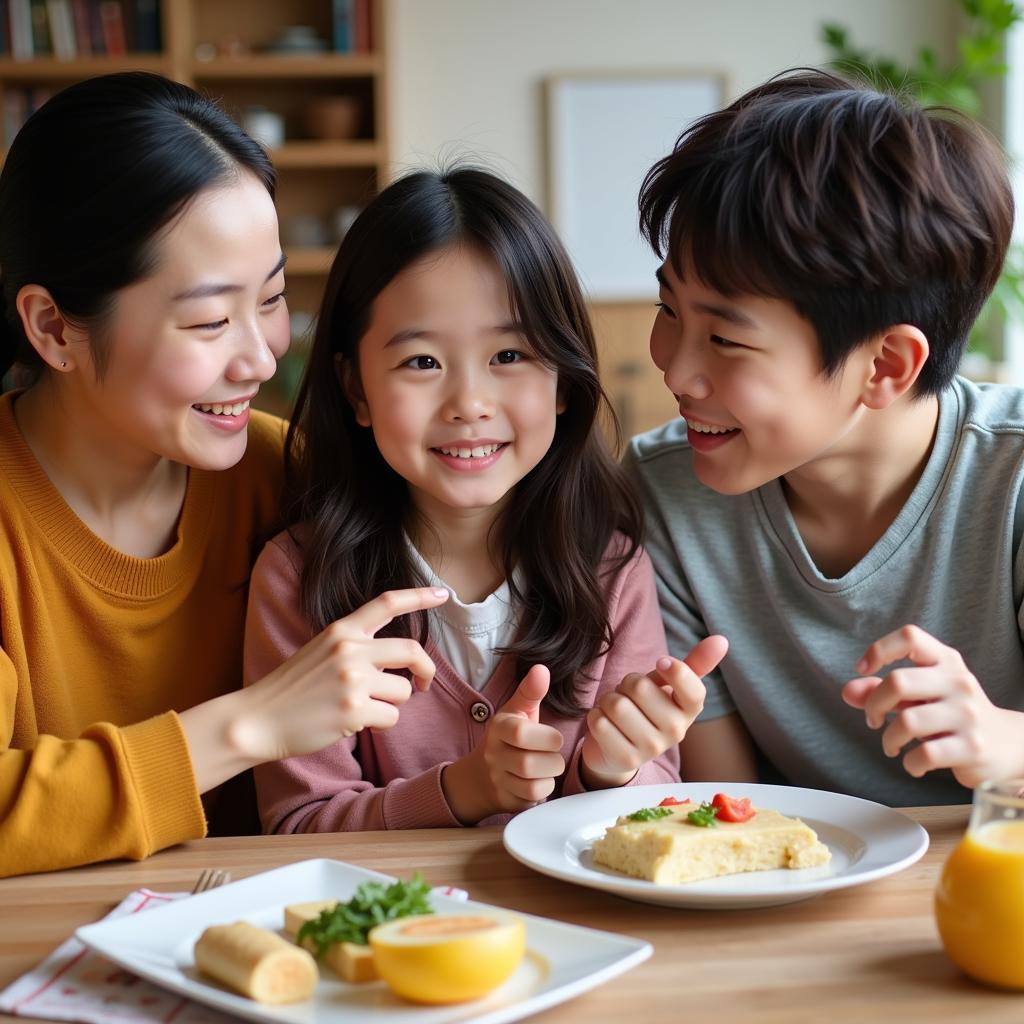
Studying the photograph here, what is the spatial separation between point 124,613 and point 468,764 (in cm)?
50

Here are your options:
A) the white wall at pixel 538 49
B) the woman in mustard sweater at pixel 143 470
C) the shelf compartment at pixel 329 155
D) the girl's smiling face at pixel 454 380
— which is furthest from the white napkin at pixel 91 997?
the white wall at pixel 538 49

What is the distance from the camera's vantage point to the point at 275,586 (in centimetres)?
160

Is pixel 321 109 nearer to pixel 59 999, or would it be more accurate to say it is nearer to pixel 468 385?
pixel 468 385

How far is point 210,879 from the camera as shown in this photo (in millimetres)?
1154

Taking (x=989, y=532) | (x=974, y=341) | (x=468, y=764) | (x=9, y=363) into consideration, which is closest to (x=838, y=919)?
(x=468, y=764)

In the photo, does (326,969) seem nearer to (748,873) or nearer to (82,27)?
(748,873)

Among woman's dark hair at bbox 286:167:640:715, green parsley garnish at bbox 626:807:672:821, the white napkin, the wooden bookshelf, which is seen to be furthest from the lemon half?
the wooden bookshelf

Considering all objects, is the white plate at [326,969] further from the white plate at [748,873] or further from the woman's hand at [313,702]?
the woman's hand at [313,702]

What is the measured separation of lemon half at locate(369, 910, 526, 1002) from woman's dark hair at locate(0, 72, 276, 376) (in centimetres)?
88

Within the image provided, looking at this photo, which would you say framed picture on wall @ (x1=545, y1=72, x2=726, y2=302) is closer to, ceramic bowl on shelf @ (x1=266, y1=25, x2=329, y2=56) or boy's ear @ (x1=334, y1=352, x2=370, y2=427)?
ceramic bowl on shelf @ (x1=266, y1=25, x2=329, y2=56)

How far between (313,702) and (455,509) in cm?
46

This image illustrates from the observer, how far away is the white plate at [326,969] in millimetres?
871

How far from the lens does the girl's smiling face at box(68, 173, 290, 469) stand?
58.7 inches

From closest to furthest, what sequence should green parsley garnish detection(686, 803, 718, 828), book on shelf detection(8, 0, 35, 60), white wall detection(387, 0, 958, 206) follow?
green parsley garnish detection(686, 803, 718, 828) → book on shelf detection(8, 0, 35, 60) → white wall detection(387, 0, 958, 206)
